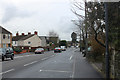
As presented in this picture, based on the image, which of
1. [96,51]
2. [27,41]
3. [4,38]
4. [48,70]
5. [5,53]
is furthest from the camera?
[27,41]

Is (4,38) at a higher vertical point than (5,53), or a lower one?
higher

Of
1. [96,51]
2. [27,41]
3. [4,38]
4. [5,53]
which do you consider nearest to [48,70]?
[96,51]

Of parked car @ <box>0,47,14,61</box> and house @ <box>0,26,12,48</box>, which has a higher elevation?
house @ <box>0,26,12,48</box>

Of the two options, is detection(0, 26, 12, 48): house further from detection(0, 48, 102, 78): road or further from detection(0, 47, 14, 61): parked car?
detection(0, 48, 102, 78): road

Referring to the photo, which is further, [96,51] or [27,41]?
[27,41]

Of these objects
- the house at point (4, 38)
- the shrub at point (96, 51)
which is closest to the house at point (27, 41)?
the house at point (4, 38)

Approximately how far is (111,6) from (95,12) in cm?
271

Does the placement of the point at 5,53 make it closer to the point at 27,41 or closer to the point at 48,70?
the point at 48,70

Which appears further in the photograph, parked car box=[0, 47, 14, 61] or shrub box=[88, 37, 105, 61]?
parked car box=[0, 47, 14, 61]

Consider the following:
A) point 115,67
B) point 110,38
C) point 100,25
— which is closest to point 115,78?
point 115,67

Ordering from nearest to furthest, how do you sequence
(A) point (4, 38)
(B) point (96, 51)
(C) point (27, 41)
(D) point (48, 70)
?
1. (D) point (48, 70)
2. (B) point (96, 51)
3. (A) point (4, 38)
4. (C) point (27, 41)

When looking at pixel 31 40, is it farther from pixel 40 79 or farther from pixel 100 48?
pixel 40 79

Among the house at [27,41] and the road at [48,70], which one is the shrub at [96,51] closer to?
the road at [48,70]

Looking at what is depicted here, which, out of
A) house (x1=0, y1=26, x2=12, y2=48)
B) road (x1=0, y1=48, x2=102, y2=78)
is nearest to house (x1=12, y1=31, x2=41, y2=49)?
house (x1=0, y1=26, x2=12, y2=48)
